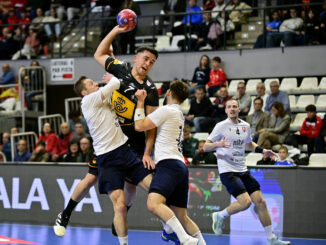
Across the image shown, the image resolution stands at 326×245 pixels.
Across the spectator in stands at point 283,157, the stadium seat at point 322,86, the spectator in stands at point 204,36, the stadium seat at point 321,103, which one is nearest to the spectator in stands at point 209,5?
the spectator in stands at point 204,36

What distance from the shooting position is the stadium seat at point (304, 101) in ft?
46.9

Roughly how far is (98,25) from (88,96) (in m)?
11.6

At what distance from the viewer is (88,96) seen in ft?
24.2

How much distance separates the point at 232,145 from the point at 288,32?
22.9 feet

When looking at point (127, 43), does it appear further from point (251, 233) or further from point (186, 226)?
point (186, 226)

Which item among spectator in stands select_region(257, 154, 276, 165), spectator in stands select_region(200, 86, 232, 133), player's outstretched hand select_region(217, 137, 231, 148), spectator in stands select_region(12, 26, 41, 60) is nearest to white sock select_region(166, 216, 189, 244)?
player's outstretched hand select_region(217, 137, 231, 148)

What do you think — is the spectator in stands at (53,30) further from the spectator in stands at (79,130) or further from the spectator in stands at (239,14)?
the spectator in stands at (239,14)

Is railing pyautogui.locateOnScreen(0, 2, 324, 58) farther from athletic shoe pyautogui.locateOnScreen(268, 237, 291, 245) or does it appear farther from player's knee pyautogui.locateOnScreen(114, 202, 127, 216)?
player's knee pyautogui.locateOnScreen(114, 202, 127, 216)

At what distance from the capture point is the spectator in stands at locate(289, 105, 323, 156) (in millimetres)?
12648

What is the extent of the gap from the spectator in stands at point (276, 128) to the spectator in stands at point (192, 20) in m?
4.07

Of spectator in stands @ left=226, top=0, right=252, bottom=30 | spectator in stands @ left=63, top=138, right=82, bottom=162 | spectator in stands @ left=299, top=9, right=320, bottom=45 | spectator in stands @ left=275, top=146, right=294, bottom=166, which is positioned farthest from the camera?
spectator in stands @ left=226, top=0, right=252, bottom=30

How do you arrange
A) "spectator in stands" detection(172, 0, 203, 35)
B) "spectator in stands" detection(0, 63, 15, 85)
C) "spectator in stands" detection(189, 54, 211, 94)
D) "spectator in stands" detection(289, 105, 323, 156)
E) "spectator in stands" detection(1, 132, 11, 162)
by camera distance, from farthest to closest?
"spectator in stands" detection(0, 63, 15, 85) < "spectator in stands" detection(172, 0, 203, 35) < "spectator in stands" detection(1, 132, 11, 162) < "spectator in stands" detection(189, 54, 211, 94) < "spectator in stands" detection(289, 105, 323, 156)

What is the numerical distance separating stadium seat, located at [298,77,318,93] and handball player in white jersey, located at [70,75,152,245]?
8.30m

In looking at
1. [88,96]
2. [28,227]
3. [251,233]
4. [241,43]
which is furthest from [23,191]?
[241,43]
